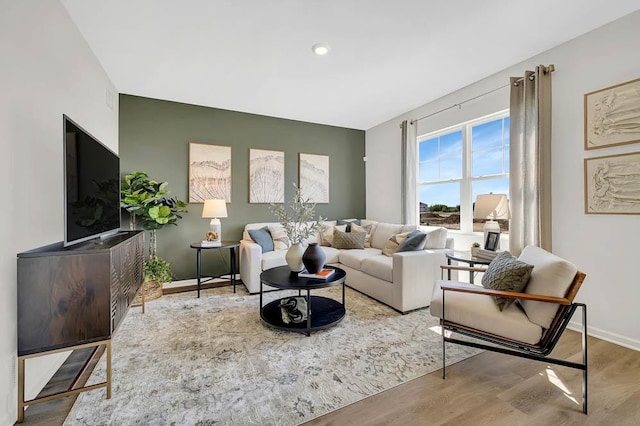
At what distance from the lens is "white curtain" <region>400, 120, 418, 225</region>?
14.4ft

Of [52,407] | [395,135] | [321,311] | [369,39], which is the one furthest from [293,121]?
[52,407]

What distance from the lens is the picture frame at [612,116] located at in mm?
2273

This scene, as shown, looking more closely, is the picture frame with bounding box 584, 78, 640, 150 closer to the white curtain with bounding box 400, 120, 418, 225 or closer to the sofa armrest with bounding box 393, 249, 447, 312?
the sofa armrest with bounding box 393, 249, 447, 312

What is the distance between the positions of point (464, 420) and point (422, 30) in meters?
2.86

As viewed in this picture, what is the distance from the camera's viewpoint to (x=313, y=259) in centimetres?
273

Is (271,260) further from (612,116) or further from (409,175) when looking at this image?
(612,116)

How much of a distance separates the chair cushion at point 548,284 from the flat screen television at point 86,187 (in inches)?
111

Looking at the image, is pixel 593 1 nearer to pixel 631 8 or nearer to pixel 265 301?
pixel 631 8

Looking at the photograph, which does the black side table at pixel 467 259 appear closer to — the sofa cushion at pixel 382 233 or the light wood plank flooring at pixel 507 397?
the light wood plank flooring at pixel 507 397

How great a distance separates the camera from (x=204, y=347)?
230 cm

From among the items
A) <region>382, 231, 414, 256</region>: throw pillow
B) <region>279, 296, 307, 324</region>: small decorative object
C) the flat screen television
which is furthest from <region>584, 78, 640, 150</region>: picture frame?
the flat screen television

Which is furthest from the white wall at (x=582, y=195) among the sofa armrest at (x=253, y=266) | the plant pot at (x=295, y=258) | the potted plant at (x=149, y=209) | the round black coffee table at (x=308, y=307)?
the potted plant at (x=149, y=209)

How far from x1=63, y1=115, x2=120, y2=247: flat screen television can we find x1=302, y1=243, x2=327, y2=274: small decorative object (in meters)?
1.69

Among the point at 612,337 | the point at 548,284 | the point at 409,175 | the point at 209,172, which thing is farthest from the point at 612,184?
the point at 209,172
